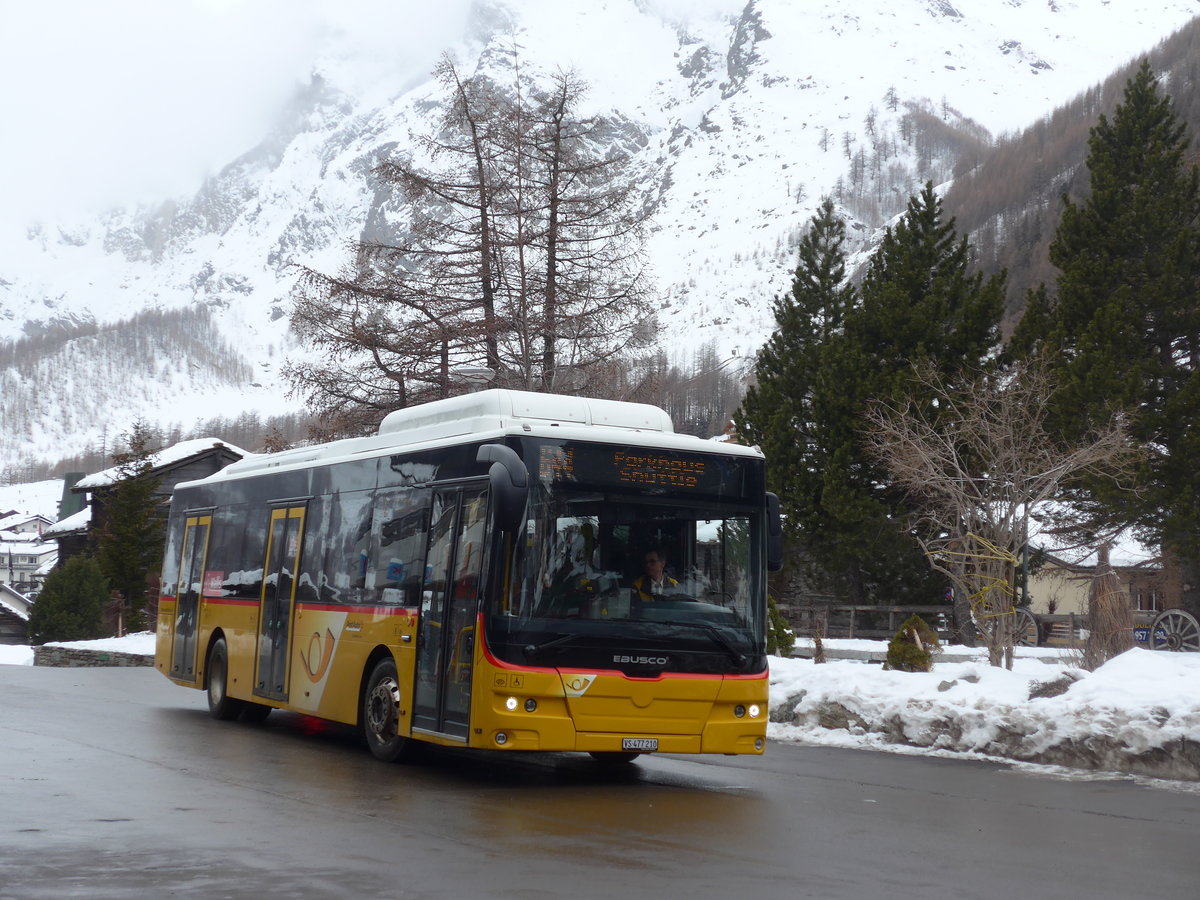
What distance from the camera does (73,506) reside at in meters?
99.3

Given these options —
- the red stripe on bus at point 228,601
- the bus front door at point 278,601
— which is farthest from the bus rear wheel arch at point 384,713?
the red stripe on bus at point 228,601

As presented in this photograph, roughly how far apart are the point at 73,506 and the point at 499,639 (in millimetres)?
94909

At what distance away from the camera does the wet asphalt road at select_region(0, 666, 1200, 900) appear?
7.35m

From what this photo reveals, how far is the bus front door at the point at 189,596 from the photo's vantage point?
18453 millimetres

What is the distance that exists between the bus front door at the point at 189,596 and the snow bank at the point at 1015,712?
23.9ft

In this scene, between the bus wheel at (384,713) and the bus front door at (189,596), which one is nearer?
the bus wheel at (384,713)

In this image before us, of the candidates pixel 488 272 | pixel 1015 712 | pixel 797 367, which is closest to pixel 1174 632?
pixel 1015 712

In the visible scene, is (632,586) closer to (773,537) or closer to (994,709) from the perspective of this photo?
(773,537)

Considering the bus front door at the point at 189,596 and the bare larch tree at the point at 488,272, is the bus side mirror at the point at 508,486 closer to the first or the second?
the bus front door at the point at 189,596

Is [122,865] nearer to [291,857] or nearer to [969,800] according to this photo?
[291,857]

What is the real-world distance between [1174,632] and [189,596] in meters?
17.1

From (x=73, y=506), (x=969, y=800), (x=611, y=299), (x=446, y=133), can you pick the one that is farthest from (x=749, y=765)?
(x=73, y=506)

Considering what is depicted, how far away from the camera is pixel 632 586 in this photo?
37.9ft

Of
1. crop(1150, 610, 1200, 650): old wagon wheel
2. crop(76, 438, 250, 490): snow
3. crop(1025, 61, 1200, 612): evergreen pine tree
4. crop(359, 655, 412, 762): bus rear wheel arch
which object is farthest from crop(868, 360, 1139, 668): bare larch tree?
crop(76, 438, 250, 490): snow
